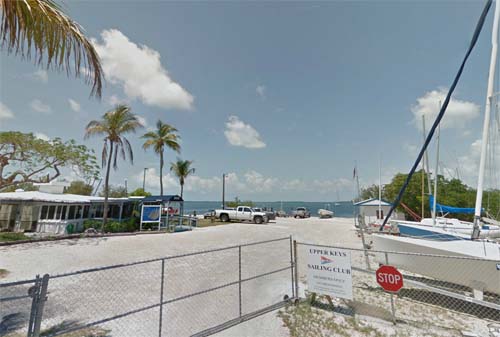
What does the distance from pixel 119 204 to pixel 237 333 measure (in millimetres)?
18100

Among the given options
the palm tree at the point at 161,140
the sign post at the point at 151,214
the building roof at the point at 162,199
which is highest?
the palm tree at the point at 161,140

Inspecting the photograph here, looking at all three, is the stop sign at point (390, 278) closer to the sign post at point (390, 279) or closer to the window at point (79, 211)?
the sign post at point (390, 279)

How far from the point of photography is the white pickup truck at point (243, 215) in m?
23.4

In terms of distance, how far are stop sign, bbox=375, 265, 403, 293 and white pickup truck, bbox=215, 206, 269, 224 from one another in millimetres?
19032

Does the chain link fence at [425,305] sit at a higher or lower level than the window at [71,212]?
lower

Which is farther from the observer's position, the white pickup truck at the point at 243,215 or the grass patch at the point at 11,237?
the white pickup truck at the point at 243,215

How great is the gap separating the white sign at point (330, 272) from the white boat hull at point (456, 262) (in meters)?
2.49

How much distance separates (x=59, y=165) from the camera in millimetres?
18109

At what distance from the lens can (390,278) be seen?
14.6 ft

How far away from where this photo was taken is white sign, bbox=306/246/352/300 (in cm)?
451

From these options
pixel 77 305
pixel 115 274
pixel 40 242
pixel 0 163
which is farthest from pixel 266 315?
pixel 0 163

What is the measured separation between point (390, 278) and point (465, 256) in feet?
7.98

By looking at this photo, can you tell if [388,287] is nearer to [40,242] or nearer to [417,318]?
[417,318]

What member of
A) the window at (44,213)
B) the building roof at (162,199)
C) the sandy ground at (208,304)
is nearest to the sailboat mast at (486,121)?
the sandy ground at (208,304)
